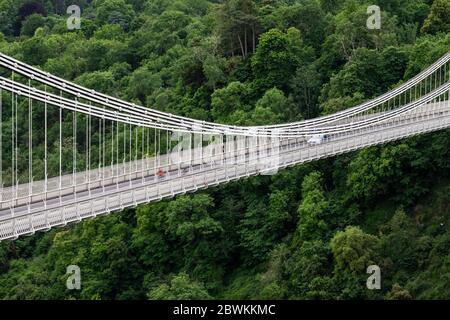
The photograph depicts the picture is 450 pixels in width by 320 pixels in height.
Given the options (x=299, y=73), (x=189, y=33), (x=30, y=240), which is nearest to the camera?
(x=30, y=240)

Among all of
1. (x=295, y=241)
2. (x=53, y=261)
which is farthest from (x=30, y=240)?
(x=295, y=241)

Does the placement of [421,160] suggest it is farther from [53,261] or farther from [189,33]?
[189,33]

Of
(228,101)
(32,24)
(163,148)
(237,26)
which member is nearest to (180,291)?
(163,148)

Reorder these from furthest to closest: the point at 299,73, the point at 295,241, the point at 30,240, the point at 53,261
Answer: the point at 299,73 → the point at 30,240 → the point at 53,261 → the point at 295,241

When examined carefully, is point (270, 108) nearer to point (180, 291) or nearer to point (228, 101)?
point (228, 101)

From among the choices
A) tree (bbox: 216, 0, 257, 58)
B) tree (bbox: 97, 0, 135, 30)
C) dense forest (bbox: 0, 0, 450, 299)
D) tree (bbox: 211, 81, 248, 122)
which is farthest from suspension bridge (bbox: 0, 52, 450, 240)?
tree (bbox: 97, 0, 135, 30)
